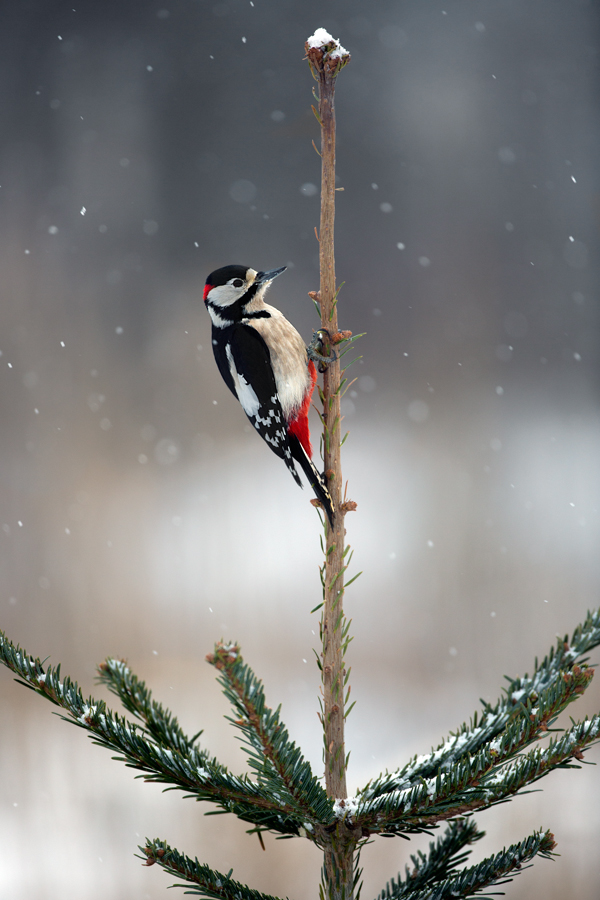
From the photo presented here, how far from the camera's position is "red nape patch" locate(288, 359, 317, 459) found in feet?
1.62

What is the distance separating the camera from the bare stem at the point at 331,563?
35cm

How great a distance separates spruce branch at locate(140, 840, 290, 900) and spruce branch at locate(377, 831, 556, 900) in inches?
3.8

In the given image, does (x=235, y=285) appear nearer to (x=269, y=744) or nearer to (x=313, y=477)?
(x=313, y=477)

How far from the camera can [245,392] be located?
53 cm

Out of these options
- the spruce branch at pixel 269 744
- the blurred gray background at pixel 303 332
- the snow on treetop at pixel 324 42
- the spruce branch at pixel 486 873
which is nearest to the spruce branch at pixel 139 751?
the spruce branch at pixel 269 744

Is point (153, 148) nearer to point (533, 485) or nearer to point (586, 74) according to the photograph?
point (586, 74)

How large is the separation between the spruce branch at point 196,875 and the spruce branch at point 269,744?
7cm

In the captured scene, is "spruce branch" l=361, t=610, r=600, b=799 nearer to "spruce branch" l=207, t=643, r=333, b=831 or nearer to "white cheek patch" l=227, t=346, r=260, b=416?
"spruce branch" l=207, t=643, r=333, b=831

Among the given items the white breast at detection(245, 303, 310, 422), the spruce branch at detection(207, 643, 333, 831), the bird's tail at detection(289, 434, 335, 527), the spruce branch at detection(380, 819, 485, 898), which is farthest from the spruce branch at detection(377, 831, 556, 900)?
the white breast at detection(245, 303, 310, 422)

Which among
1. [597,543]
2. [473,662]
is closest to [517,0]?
[597,543]

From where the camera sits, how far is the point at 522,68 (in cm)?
102

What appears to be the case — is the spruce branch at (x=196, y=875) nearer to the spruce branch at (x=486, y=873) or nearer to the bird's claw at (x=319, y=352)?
the spruce branch at (x=486, y=873)

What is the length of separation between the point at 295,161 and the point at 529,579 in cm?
86

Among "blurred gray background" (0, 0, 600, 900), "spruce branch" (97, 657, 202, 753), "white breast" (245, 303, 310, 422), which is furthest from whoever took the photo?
"blurred gray background" (0, 0, 600, 900)
